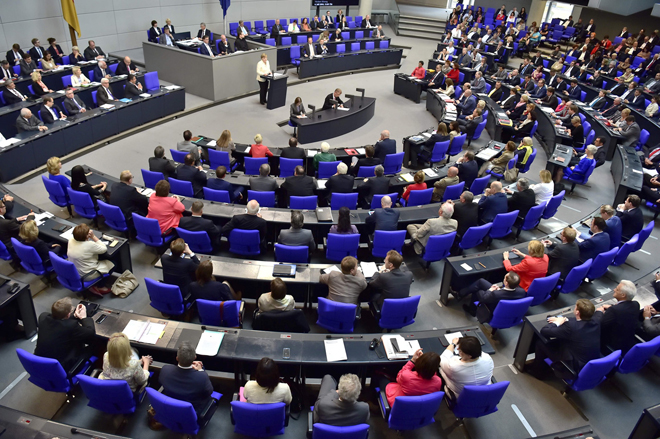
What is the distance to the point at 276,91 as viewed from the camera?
14.0 metres

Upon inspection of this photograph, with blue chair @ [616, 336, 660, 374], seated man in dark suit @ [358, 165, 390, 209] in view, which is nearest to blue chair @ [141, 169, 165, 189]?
seated man in dark suit @ [358, 165, 390, 209]

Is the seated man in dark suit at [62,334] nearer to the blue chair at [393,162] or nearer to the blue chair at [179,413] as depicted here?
the blue chair at [179,413]

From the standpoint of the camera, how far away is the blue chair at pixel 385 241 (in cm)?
693

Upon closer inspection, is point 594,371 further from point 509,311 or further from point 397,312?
point 397,312

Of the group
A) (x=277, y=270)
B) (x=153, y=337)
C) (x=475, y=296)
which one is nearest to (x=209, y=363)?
(x=153, y=337)

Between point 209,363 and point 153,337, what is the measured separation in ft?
2.20

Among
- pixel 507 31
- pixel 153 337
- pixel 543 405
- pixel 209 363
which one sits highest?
pixel 507 31

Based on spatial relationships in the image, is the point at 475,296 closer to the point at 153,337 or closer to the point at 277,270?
the point at 277,270

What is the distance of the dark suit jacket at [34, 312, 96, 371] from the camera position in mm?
4617

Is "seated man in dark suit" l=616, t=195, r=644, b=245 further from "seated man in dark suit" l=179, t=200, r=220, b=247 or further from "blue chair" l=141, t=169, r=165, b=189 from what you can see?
"blue chair" l=141, t=169, r=165, b=189

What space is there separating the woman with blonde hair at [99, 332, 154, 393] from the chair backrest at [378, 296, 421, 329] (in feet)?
9.16

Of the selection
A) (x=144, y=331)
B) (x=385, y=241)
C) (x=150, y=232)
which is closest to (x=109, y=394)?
(x=144, y=331)

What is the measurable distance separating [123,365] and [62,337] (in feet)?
2.90

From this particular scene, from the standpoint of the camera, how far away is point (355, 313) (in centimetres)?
563
